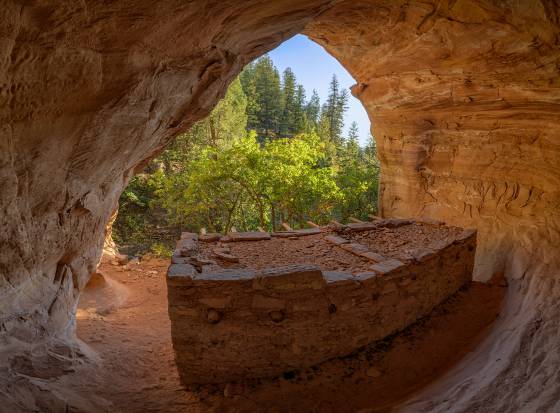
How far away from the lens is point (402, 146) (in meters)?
10.1

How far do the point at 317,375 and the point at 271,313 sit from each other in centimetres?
113

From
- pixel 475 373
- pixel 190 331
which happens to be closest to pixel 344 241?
pixel 475 373

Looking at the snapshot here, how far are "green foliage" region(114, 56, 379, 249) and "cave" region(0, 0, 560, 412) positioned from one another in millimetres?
4814

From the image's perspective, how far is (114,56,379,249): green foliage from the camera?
12.5m

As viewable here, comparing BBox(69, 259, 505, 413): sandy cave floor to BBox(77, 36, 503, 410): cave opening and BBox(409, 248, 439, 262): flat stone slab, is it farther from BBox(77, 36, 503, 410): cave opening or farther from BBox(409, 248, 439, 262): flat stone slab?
BBox(409, 248, 439, 262): flat stone slab

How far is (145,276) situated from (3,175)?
8.81 metres

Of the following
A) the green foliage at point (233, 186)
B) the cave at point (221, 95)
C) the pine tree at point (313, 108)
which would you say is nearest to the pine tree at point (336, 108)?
the pine tree at point (313, 108)

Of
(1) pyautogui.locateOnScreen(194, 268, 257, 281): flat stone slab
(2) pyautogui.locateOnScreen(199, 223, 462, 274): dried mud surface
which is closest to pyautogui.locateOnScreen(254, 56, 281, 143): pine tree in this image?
(2) pyautogui.locateOnScreen(199, 223, 462, 274): dried mud surface

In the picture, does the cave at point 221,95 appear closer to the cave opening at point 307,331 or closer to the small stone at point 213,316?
the cave opening at point 307,331

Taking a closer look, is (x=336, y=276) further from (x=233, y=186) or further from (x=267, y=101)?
(x=267, y=101)

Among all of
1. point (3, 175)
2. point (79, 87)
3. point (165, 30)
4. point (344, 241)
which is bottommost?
point (344, 241)

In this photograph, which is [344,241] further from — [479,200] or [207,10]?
[479,200]

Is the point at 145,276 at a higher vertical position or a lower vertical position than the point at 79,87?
lower

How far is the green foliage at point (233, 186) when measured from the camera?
12.5m
